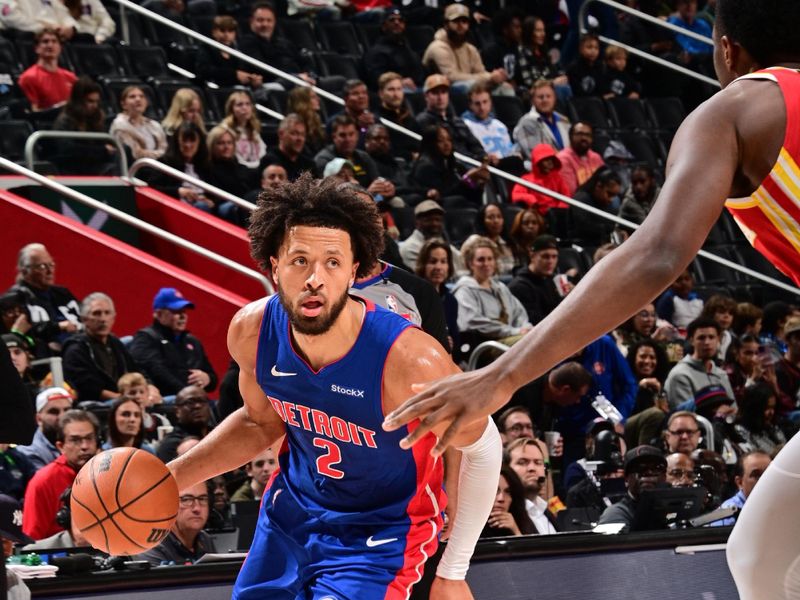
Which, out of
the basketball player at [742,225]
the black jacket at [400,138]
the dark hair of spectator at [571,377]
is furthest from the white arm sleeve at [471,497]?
the black jacket at [400,138]

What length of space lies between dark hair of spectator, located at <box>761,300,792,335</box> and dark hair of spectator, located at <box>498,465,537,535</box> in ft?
20.2

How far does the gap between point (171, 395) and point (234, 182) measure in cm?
255

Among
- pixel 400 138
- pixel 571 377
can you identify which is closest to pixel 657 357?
pixel 571 377

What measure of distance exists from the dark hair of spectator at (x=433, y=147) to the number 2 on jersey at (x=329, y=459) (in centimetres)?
880

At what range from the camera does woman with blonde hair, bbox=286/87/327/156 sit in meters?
12.0

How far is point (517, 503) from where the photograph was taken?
23.3 feet

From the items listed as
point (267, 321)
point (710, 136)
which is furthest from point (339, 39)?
point (710, 136)

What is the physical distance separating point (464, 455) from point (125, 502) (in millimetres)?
1034

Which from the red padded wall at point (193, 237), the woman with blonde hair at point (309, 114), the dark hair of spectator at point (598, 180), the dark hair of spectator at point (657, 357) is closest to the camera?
the dark hair of spectator at point (657, 357)

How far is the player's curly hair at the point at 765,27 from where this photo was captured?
2.61m

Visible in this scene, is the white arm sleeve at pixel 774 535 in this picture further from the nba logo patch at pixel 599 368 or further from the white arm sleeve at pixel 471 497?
the nba logo patch at pixel 599 368

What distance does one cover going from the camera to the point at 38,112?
1132cm

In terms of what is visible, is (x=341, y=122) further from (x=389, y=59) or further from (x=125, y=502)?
(x=125, y=502)

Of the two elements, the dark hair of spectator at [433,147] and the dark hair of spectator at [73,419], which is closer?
the dark hair of spectator at [73,419]
